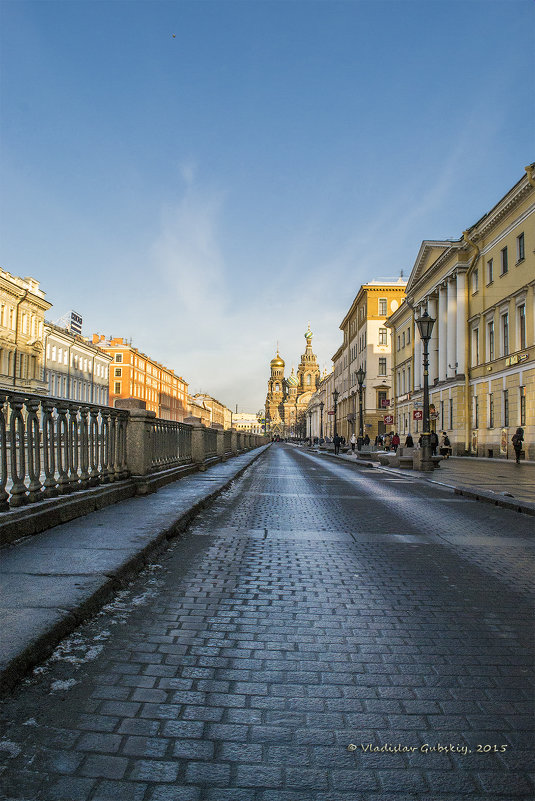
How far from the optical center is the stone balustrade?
5.72 m

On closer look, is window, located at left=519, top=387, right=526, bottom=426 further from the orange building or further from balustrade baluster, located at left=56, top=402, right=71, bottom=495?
the orange building

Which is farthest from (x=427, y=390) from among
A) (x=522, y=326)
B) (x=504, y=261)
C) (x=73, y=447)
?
(x=504, y=261)

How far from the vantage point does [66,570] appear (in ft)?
15.1

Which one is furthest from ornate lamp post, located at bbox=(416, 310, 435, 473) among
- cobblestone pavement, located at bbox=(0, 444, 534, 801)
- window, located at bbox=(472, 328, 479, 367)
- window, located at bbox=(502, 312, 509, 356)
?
window, located at bbox=(472, 328, 479, 367)

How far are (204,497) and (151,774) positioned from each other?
317 inches

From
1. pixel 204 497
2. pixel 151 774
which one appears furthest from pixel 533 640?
pixel 204 497

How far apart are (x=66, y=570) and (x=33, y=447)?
2.07 metres

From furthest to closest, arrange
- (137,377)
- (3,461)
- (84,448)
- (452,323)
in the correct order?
1. (137,377)
2. (452,323)
3. (84,448)
4. (3,461)

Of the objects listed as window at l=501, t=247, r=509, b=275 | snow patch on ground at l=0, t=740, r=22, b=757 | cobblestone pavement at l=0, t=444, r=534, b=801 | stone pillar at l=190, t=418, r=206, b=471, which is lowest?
cobblestone pavement at l=0, t=444, r=534, b=801

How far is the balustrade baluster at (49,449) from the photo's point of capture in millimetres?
6500

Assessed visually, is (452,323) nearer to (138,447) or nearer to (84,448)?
(138,447)

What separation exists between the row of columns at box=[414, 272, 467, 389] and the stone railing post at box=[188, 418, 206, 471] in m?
27.5

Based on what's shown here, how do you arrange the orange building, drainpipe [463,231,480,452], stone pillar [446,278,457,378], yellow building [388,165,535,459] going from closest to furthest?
1. yellow building [388,165,535,459]
2. drainpipe [463,231,480,452]
3. stone pillar [446,278,457,378]
4. the orange building

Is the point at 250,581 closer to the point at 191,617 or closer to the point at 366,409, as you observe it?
the point at 191,617
